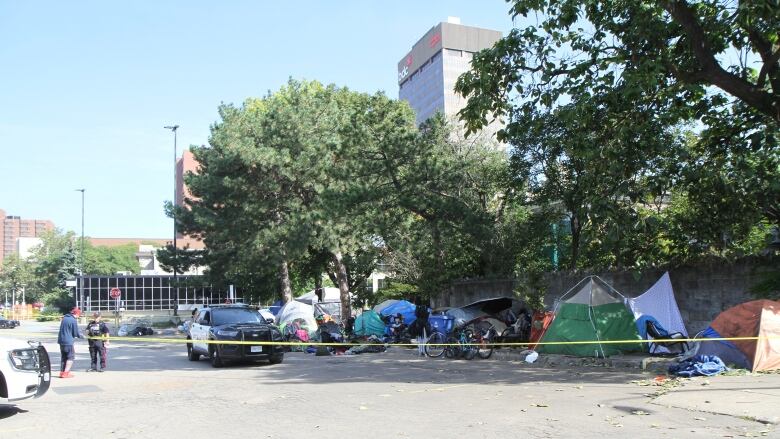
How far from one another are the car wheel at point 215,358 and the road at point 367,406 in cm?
100

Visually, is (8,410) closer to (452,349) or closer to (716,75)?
(452,349)

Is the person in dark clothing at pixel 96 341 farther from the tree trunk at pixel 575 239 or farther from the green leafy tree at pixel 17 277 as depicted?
the green leafy tree at pixel 17 277

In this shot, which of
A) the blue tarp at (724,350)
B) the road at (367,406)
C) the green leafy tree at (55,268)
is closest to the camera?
the road at (367,406)

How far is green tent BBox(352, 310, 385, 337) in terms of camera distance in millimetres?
24438

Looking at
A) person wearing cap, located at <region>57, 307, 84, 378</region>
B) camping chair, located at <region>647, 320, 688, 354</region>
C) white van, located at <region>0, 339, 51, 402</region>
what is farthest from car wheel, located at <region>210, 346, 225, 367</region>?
camping chair, located at <region>647, 320, 688, 354</region>

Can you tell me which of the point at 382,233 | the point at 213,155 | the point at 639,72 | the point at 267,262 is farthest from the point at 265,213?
the point at 639,72

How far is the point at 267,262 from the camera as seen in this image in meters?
32.5

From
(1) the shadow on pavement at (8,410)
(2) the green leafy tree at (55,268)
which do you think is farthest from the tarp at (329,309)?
(2) the green leafy tree at (55,268)

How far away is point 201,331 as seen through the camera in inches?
732

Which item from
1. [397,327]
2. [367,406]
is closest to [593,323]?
[367,406]

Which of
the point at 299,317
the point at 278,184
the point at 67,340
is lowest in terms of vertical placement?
the point at 299,317

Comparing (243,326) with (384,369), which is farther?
(243,326)

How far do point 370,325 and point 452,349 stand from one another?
21.3 feet

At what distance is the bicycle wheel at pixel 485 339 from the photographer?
59.4 ft
